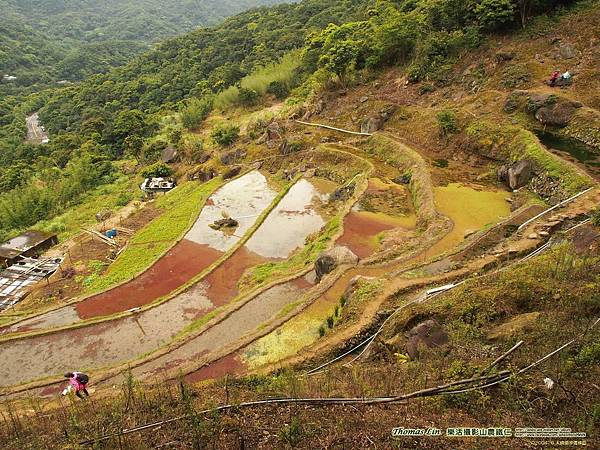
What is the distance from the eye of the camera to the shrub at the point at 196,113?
181ft

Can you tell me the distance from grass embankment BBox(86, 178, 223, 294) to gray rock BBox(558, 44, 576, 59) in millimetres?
26322

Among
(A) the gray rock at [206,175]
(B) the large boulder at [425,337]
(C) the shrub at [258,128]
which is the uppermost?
(B) the large boulder at [425,337]

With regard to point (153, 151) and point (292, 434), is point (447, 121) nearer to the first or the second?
point (292, 434)

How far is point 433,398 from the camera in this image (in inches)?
291

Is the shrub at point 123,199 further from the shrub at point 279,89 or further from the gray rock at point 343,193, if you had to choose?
the shrub at point 279,89

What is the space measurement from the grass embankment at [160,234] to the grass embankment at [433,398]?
39.4 ft

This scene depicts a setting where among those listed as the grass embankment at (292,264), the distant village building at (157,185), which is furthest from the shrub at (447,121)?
the distant village building at (157,185)

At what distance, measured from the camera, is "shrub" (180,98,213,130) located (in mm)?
55188

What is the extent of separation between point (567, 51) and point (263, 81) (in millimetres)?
36365

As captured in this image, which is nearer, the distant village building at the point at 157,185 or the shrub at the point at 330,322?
the shrub at the point at 330,322

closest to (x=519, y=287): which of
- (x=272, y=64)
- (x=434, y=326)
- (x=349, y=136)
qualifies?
(x=434, y=326)

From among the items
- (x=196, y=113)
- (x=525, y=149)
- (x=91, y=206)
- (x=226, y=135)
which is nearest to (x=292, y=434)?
(x=525, y=149)

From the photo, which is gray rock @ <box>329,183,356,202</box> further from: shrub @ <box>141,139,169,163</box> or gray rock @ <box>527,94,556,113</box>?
shrub @ <box>141,139,169,163</box>

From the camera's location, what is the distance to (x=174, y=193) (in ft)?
116
